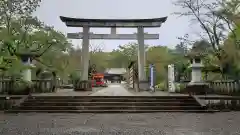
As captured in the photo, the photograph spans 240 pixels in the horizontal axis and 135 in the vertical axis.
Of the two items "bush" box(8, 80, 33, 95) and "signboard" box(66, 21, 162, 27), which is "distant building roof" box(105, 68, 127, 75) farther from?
"bush" box(8, 80, 33, 95)

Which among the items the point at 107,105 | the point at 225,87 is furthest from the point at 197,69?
the point at 107,105

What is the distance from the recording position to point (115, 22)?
27.4 metres

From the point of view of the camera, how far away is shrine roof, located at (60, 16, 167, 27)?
2736 centimetres

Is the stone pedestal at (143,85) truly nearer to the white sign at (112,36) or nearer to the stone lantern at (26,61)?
the white sign at (112,36)

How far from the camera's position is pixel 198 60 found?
20.9 metres

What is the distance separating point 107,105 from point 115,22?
1376cm

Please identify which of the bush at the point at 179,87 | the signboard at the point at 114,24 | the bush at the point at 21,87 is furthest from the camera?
the signboard at the point at 114,24

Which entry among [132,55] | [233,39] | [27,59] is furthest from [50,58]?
[132,55]

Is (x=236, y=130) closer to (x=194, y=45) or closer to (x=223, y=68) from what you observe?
(x=223, y=68)

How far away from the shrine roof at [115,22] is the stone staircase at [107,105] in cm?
1265

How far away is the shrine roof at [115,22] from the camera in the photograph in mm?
27359

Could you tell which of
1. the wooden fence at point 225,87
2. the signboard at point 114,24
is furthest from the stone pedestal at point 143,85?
the wooden fence at point 225,87

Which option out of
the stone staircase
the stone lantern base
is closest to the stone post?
the stone lantern base

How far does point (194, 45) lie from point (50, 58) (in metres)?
15.3
